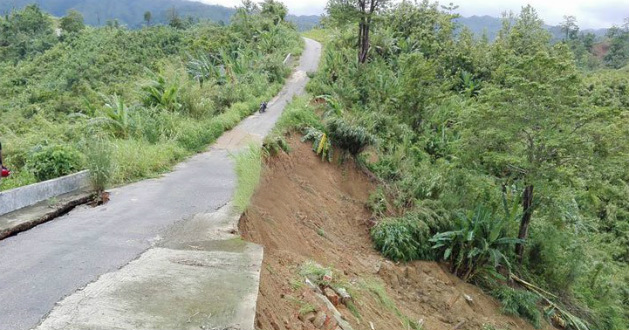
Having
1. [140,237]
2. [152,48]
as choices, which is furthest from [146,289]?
[152,48]

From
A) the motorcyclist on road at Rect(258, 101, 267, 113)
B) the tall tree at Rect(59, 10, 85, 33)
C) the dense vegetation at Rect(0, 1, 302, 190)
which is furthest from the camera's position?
the tall tree at Rect(59, 10, 85, 33)

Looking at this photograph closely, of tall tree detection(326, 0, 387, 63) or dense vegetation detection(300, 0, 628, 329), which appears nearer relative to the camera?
dense vegetation detection(300, 0, 628, 329)

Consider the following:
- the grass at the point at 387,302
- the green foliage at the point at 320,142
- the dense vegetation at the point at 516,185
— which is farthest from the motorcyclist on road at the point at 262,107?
the grass at the point at 387,302

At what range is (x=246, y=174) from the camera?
9180 mm

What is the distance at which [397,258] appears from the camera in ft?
33.7

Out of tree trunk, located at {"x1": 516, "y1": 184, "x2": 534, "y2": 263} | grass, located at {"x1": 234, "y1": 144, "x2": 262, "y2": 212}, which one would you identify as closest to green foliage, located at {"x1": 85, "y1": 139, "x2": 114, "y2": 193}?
grass, located at {"x1": 234, "y1": 144, "x2": 262, "y2": 212}

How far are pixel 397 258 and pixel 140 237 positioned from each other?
5858 mm

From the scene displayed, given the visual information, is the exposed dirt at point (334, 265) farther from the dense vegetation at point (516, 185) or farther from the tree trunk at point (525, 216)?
the tree trunk at point (525, 216)

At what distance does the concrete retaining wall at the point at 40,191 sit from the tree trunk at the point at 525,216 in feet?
29.8

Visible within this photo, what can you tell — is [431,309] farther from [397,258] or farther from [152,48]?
[152,48]

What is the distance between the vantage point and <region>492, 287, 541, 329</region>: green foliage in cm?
1001

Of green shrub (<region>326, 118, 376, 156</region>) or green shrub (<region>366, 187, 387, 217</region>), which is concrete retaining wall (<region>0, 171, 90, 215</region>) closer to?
green shrub (<region>366, 187, 387, 217</region>)

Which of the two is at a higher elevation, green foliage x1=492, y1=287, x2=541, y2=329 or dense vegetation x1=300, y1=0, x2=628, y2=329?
dense vegetation x1=300, y1=0, x2=628, y2=329

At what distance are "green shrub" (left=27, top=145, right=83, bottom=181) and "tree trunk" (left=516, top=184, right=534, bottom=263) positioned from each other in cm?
936
